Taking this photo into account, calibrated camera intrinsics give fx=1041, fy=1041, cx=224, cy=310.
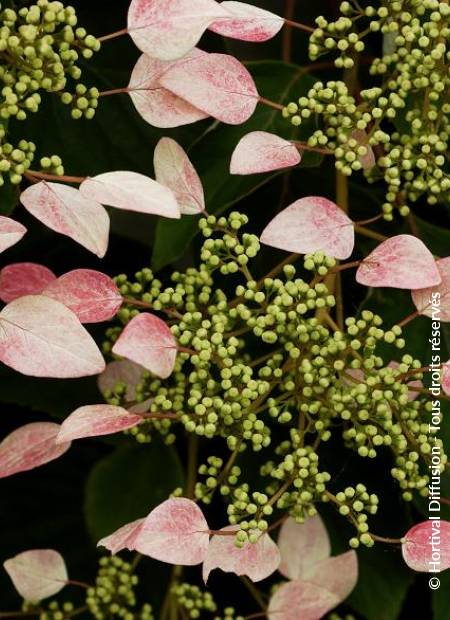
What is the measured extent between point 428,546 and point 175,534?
16 cm

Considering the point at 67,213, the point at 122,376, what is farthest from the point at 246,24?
the point at 122,376

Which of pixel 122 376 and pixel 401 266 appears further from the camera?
pixel 122 376

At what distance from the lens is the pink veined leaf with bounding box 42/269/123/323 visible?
24.9 inches

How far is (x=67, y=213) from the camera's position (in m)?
0.60

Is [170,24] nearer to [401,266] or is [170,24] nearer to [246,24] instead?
[246,24]

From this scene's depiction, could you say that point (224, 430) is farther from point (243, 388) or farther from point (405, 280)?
point (405, 280)

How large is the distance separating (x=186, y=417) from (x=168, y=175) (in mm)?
158

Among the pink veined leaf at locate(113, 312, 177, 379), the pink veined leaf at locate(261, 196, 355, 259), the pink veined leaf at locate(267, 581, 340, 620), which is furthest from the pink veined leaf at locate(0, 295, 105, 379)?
the pink veined leaf at locate(267, 581, 340, 620)

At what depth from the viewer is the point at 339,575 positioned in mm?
726

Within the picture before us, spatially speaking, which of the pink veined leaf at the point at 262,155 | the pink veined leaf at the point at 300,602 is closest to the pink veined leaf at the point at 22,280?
the pink veined leaf at the point at 262,155

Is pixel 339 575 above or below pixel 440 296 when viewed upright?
below

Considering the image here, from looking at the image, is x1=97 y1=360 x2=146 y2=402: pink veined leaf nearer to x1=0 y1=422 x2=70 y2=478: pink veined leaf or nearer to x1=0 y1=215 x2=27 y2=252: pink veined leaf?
x1=0 y1=422 x2=70 y2=478: pink veined leaf

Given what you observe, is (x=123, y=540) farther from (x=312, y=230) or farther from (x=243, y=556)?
(x=312, y=230)

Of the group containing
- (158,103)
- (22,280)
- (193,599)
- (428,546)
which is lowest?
(193,599)
